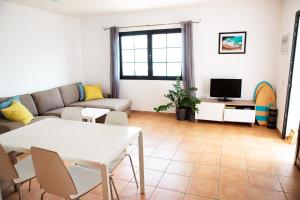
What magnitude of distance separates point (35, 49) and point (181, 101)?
325 centimetres

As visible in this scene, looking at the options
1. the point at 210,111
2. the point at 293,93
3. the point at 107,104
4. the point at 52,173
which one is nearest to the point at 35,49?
the point at 107,104

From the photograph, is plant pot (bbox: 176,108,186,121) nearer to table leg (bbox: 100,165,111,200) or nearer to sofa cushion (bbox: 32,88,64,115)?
sofa cushion (bbox: 32,88,64,115)

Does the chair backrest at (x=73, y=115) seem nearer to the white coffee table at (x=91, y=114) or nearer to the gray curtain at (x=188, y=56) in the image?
the white coffee table at (x=91, y=114)

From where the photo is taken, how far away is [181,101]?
4.92m

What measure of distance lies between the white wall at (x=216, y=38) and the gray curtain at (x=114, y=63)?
27 cm

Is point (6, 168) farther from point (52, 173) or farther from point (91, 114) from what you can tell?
point (91, 114)

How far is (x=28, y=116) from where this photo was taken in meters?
3.60

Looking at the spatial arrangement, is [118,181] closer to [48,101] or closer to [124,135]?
[124,135]

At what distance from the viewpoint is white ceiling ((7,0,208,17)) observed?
13.5 ft

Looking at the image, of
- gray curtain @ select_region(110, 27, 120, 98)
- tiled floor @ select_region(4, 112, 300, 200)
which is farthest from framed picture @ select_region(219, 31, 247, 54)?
gray curtain @ select_region(110, 27, 120, 98)

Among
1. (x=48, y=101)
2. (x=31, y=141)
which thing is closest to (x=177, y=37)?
(x=48, y=101)

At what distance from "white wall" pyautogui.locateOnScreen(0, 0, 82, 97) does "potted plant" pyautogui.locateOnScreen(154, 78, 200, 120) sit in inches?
100

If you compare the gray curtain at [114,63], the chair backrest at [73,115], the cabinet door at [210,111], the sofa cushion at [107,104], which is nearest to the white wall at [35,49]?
the sofa cushion at [107,104]

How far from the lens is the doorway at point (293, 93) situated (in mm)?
3506
